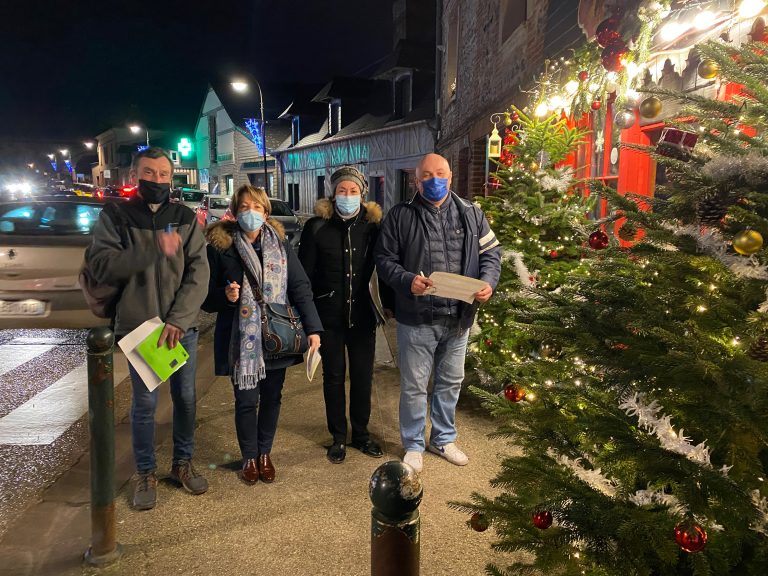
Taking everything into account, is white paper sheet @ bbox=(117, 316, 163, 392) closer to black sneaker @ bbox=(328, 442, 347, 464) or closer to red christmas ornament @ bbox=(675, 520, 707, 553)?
black sneaker @ bbox=(328, 442, 347, 464)

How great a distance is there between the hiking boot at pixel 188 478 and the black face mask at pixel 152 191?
1.63 metres

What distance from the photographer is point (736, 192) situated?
175cm

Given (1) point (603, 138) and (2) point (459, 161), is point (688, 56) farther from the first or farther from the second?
(2) point (459, 161)

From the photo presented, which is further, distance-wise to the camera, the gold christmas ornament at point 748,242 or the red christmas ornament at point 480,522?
the red christmas ornament at point 480,522

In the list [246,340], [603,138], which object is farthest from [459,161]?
[246,340]

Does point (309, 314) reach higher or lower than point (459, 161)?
lower

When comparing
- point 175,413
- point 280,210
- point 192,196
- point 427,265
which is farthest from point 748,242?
point 192,196

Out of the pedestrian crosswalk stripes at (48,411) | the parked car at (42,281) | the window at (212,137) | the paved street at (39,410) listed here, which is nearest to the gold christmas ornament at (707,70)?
the paved street at (39,410)

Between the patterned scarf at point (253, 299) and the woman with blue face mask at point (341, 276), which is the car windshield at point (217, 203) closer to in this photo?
the woman with blue face mask at point (341, 276)

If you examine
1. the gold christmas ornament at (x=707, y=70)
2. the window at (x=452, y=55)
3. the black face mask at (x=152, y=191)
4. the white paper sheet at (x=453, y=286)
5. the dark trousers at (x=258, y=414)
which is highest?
the window at (x=452, y=55)

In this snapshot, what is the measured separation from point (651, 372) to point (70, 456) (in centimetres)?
389

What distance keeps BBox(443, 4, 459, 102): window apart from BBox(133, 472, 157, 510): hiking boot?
11.4 m

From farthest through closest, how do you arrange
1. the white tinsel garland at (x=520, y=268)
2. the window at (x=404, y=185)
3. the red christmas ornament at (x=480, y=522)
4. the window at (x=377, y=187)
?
1. the window at (x=377, y=187)
2. the window at (x=404, y=185)
3. the white tinsel garland at (x=520, y=268)
4. the red christmas ornament at (x=480, y=522)

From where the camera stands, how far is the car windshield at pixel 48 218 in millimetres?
6664
